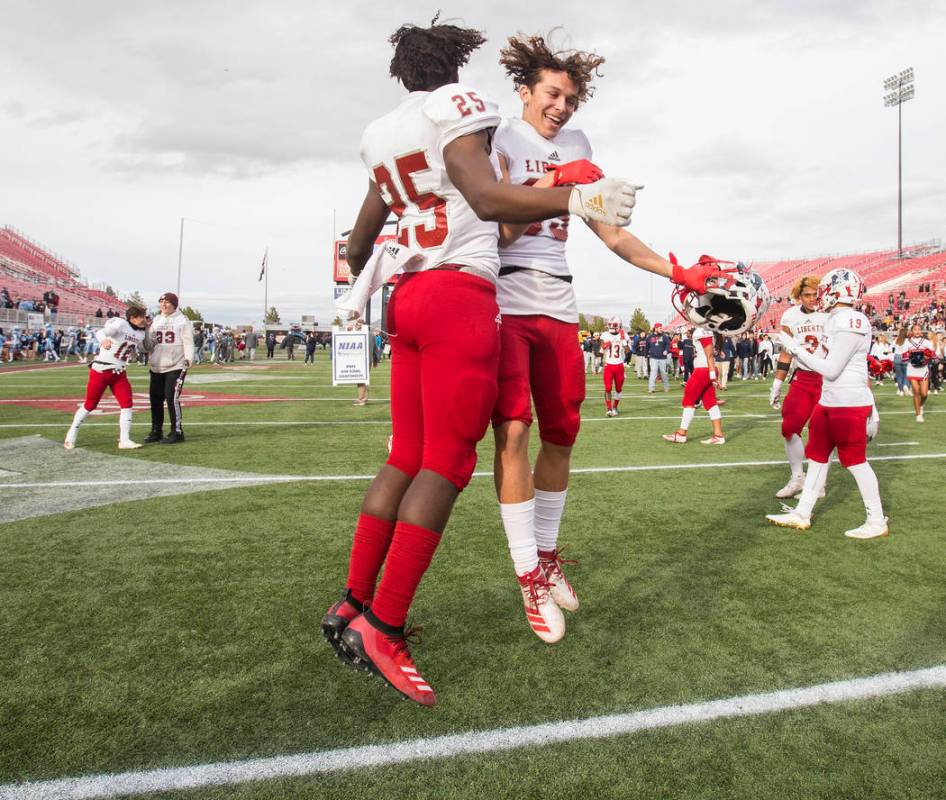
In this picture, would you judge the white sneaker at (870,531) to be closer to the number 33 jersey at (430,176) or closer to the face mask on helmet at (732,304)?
the face mask on helmet at (732,304)

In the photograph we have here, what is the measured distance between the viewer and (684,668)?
8.34 feet

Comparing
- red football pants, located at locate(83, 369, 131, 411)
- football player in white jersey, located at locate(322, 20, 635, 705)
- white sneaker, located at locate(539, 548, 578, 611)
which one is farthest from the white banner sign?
football player in white jersey, located at locate(322, 20, 635, 705)

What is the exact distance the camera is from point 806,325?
594 cm

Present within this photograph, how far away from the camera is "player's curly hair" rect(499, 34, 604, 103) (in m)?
3.04

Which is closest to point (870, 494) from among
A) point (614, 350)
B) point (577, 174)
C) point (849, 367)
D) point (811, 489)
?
point (811, 489)

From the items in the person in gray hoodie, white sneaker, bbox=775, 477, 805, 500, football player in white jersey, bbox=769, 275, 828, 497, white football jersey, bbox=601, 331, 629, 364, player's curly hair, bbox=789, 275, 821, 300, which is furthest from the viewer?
white football jersey, bbox=601, 331, 629, 364

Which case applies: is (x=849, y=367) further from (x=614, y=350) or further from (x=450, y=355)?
(x=614, y=350)

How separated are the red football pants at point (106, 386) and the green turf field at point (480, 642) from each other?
2860 millimetres

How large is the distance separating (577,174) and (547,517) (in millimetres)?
1578

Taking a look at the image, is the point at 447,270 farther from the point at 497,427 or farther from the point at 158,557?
the point at 158,557

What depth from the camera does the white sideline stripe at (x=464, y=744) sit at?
1852 millimetres

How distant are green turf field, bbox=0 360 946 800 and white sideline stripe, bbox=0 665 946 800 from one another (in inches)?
1.5

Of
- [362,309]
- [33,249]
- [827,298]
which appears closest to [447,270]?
[362,309]

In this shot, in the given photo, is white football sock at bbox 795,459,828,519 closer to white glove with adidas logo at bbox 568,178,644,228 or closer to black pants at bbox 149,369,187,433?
white glove with adidas logo at bbox 568,178,644,228
